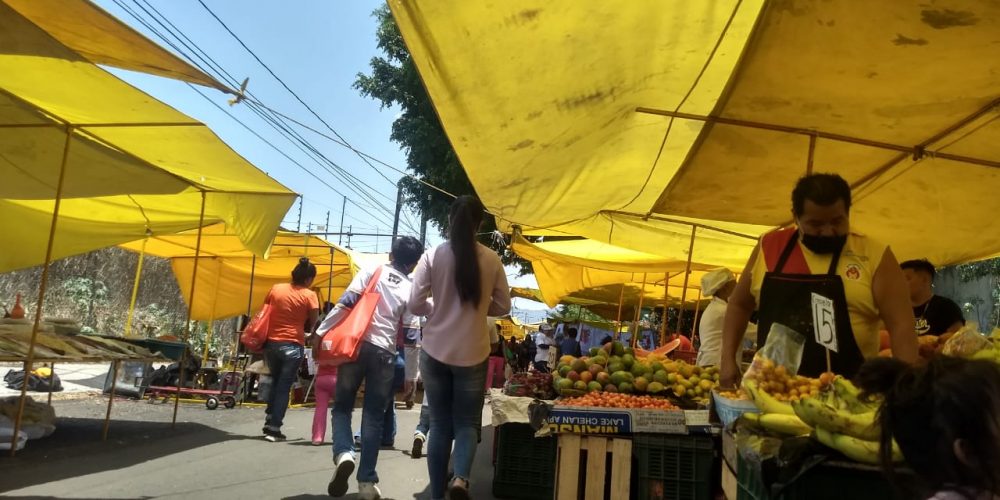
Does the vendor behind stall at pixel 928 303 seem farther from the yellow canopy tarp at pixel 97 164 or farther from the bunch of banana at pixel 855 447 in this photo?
the yellow canopy tarp at pixel 97 164

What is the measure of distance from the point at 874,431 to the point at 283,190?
6.60m

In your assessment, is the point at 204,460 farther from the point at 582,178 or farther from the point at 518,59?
the point at 518,59

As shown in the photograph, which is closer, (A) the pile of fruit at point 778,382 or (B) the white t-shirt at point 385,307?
(A) the pile of fruit at point 778,382

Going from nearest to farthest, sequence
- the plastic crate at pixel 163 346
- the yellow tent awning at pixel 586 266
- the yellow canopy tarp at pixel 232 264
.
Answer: the plastic crate at pixel 163 346 < the yellow tent awning at pixel 586 266 < the yellow canopy tarp at pixel 232 264

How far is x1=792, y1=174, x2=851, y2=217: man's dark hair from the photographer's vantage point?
2.88 m

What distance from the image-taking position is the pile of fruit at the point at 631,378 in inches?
188

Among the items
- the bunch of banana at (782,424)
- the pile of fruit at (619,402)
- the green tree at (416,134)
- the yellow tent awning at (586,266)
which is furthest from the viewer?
the green tree at (416,134)

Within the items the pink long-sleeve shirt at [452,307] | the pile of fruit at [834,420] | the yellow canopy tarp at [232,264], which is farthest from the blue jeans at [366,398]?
the yellow canopy tarp at [232,264]

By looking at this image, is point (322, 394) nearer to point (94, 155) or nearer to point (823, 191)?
point (94, 155)

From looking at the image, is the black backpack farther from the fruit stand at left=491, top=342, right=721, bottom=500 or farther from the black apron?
the black apron

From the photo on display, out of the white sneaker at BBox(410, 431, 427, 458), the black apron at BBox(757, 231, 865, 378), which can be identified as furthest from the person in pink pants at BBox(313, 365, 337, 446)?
the black apron at BBox(757, 231, 865, 378)

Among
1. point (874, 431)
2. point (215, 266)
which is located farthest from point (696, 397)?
point (215, 266)

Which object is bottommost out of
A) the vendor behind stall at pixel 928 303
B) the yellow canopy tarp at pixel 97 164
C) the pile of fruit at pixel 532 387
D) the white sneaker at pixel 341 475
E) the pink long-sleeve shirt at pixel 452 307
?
the white sneaker at pixel 341 475

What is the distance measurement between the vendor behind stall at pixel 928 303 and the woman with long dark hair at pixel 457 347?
342 cm
